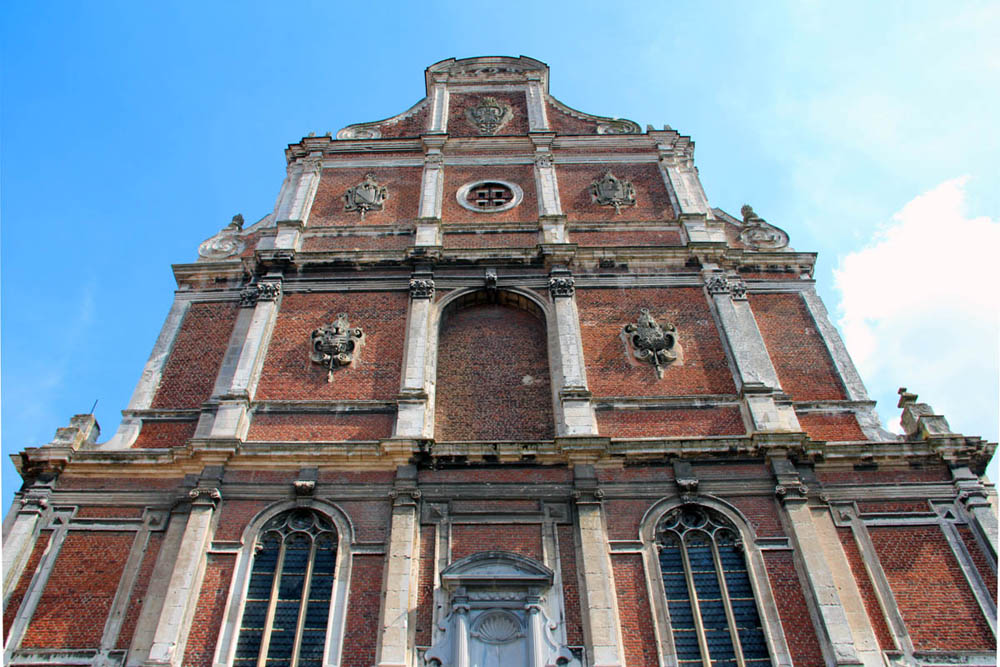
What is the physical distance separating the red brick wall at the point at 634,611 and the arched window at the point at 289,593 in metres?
4.30

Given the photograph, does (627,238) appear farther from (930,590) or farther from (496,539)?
(930,590)

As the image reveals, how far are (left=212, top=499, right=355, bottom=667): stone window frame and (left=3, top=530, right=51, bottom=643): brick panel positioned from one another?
3.16 m

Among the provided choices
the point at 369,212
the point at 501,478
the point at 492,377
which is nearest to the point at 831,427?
the point at 501,478

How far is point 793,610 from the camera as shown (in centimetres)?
1140

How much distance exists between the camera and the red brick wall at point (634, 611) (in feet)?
35.9

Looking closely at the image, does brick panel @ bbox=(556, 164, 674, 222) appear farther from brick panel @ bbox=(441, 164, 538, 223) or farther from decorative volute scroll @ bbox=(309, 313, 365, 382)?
decorative volute scroll @ bbox=(309, 313, 365, 382)

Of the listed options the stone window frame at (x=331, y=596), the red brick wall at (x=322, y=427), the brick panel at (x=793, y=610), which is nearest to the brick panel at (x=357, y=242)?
the red brick wall at (x=322, y=427)

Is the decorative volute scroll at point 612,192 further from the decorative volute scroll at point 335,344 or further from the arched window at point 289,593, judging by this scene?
the arched window at point 289,593

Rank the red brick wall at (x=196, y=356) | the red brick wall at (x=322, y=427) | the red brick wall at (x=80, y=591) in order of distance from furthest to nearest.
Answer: the red brick wall at (x=196, y=356)
the red brick wall at (x=322, y=427)
the red brick wall at (x=80, y=591)

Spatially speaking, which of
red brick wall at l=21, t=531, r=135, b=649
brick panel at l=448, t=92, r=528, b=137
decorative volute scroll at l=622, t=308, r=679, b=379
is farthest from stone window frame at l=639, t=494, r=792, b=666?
brick panel at l=448, t=92, r=528, b=137

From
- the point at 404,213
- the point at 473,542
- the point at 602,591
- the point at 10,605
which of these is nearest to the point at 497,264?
the point at 404,213

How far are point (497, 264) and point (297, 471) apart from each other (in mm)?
6497

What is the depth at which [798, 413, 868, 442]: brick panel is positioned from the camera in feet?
46.4

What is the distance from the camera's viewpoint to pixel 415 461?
1302 centimetres
